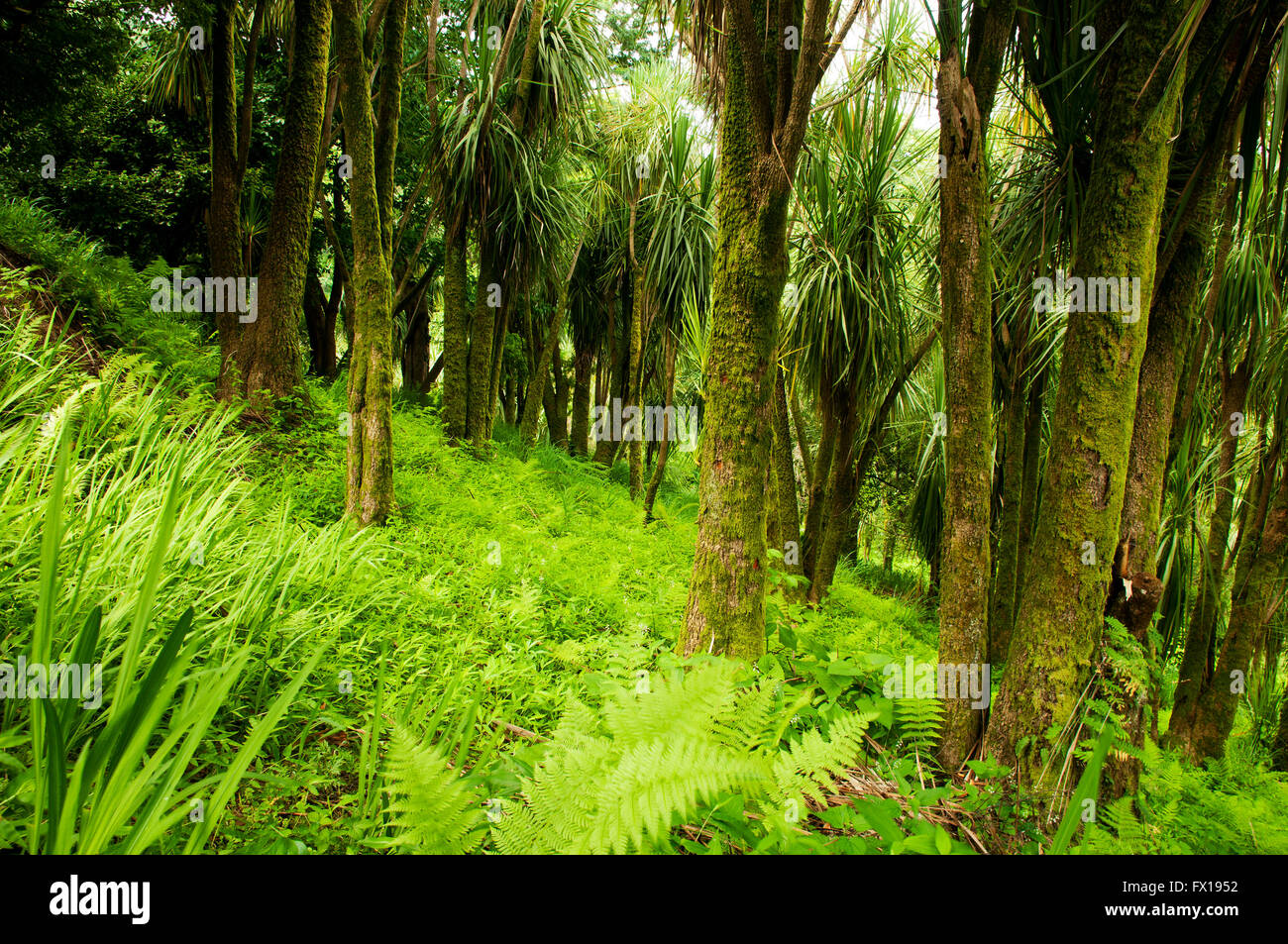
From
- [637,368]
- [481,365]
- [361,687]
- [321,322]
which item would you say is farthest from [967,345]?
[321,322]

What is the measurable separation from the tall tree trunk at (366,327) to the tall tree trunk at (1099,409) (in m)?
3.40

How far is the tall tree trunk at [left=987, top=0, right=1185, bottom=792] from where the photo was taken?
200cm

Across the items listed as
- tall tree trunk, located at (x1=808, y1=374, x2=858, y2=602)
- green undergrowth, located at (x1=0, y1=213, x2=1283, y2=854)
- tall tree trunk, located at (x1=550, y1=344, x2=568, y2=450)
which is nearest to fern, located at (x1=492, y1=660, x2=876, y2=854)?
green undergrowth, located at (x1=0, y1=213, x2=1283, y2=854)

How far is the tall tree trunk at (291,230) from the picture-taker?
4551mm

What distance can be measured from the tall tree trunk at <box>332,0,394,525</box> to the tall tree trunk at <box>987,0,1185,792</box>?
11.1 feet

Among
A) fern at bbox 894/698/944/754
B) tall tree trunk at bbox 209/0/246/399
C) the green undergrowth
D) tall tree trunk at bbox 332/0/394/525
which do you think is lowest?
fern at bbox 894/698/944/754

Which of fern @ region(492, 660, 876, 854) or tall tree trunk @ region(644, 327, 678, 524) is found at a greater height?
tall tree trunk @ region(644, 327, 678, 524)

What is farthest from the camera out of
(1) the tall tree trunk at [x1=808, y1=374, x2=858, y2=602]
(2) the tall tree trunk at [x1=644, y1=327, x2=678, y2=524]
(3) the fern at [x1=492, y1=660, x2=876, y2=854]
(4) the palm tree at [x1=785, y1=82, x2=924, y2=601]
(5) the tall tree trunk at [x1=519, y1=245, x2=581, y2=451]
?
(5) the tall tree trunk at [x1=519, y1=245, x2=581, y2=451]

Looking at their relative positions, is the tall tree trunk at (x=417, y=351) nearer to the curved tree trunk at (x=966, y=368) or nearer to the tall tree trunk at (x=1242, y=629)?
the curved tree trunk at (x=966, y=368)

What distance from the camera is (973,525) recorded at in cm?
242

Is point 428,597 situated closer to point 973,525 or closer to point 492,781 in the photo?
point 492,781

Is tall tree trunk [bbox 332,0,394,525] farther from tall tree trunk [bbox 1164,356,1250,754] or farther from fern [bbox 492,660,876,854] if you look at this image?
tall tree trunk [bbox 1164,356,1250,754]

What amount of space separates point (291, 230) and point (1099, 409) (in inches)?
212

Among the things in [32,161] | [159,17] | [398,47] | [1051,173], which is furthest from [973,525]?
[32,161]
